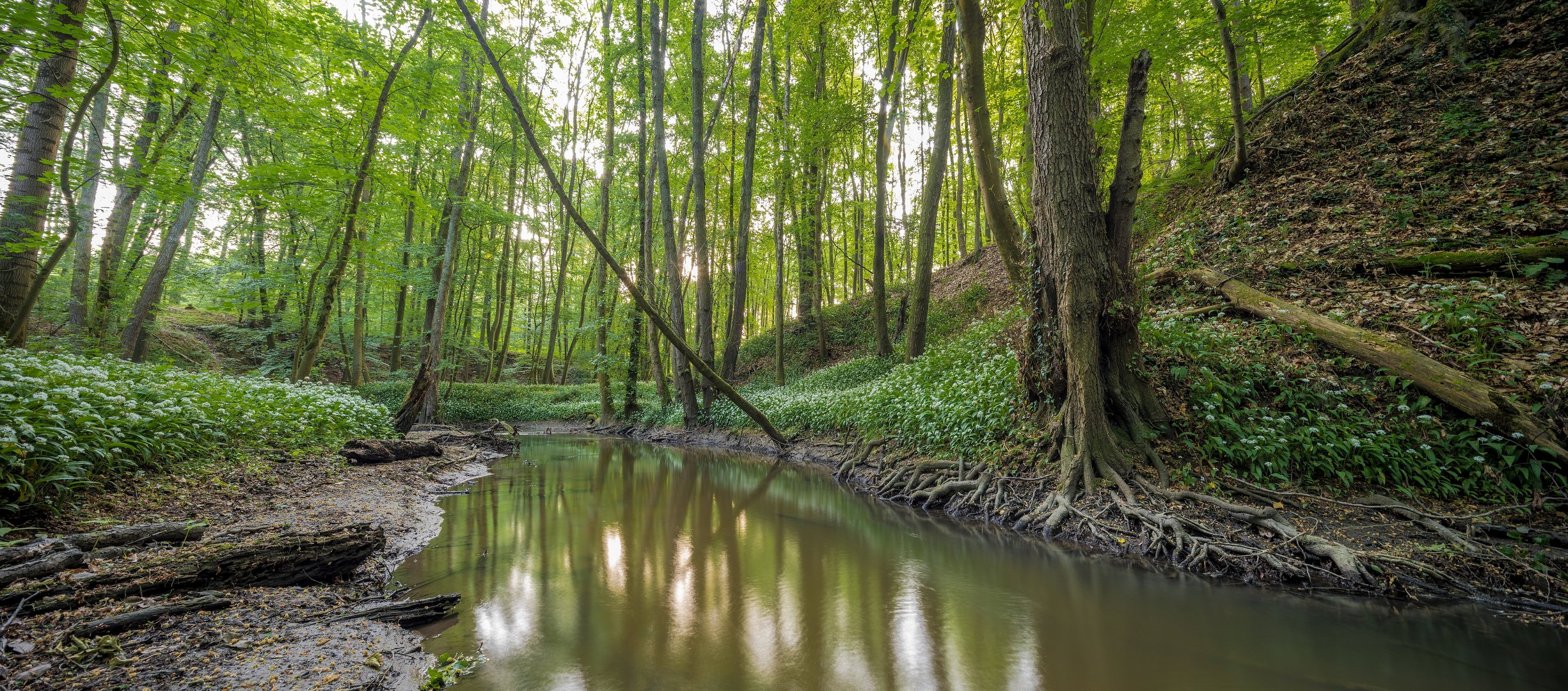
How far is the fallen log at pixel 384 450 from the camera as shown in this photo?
23.8 ft

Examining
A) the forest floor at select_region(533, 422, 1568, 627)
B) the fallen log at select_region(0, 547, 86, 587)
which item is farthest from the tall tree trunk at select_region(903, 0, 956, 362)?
the fallen log at select_region(0, 547, 86, 587)

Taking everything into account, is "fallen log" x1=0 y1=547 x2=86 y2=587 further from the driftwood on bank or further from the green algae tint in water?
the green algae tint in water

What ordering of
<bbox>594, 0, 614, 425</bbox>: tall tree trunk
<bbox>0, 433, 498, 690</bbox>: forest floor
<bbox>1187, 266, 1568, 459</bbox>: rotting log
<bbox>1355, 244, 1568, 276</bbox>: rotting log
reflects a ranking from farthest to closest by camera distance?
<bbox>594, 0, 614, 425</bbox>: tall tree trunk → <bbox>1355, 244, 1568, 276</bbox>: rotting log → <bbox>1187, 266, 1568, 459</bbox>: rotting log → <bbox>0, 433, 498, 690</bbox>: forest floor

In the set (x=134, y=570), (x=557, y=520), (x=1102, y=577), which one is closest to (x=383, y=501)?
(x=557, y=520)

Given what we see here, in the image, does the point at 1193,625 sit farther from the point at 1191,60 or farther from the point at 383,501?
the point at 1191,60

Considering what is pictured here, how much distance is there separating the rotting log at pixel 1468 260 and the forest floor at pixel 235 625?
9935 mm

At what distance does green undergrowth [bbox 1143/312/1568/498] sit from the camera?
13.8 feet

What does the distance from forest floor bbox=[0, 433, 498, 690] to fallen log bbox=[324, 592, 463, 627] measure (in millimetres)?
43

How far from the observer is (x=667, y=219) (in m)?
13.4

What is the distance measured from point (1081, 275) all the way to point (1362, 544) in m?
3.05

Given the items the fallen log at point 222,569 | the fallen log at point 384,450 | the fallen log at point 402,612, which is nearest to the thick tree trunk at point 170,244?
the fallen log at point 384,450

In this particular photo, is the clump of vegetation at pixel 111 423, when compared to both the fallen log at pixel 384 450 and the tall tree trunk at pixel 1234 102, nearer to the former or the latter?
the fallen log at pixel 384 450

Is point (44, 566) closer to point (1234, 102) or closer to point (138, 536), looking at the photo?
point (138, 536)

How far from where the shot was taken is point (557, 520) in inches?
242
